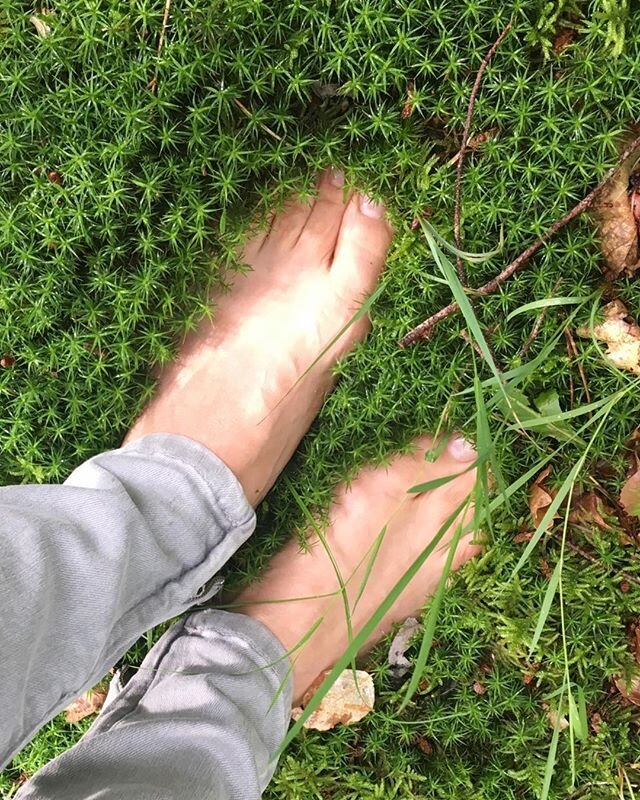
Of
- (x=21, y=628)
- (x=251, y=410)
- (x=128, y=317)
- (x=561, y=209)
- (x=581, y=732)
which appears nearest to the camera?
(x=21, y=628)

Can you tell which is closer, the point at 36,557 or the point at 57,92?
the point at 36,557

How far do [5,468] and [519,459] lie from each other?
144cm

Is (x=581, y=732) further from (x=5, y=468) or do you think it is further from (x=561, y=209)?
(x=5, y=468)

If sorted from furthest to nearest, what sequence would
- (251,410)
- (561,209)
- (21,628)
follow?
1. (251,410)
2. (561,209)
3. (21,628)

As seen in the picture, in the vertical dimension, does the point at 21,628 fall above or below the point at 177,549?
above

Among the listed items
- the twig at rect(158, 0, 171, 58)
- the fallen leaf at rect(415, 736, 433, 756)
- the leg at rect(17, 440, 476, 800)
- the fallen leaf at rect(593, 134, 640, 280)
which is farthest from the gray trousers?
the fallen leaf at rect(593, 134, 640, 280)

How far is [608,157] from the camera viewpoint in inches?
69.1

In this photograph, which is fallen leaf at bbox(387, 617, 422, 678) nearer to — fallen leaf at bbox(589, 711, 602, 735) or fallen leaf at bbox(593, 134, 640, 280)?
fallen leaf at bbox(589, 711, 602, 735)

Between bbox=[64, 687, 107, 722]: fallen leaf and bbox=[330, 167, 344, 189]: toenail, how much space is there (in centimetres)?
168

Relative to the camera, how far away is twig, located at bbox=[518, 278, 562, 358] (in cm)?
185

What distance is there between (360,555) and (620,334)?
1.00 m

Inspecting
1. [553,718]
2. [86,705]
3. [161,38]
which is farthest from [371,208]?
[86,705]

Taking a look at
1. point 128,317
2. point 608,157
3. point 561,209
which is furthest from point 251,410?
point 608,157

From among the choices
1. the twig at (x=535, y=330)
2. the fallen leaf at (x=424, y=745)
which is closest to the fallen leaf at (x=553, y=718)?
the fallen leaf at (x=424, y=745)
